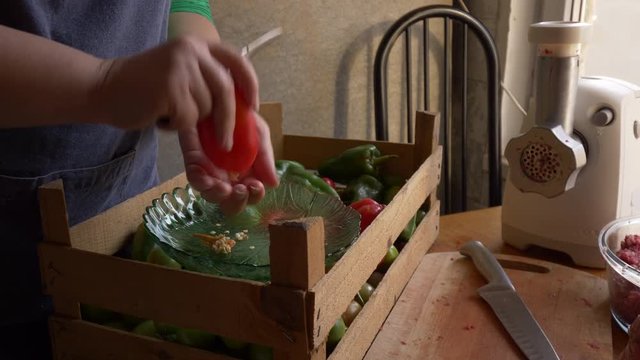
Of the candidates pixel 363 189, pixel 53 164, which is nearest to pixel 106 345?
pixel 53 164

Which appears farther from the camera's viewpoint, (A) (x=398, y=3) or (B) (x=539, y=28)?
(A) (x=398, y=3)

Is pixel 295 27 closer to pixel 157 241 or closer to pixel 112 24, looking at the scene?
pixel 112 24

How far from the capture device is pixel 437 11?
137 centimetres

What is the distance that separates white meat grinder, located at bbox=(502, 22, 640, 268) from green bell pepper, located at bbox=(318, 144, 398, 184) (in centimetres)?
20

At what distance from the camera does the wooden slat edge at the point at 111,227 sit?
0.68 metres

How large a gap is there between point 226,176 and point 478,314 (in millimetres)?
389

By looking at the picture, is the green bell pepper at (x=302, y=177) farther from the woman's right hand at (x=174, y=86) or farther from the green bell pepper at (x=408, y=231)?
the woman's right hand at (x=174, y=86)

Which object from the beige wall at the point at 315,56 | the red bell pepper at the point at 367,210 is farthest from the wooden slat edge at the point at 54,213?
the beige wall at the point at 315,56

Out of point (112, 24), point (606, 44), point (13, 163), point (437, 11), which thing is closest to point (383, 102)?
point (437, 11)

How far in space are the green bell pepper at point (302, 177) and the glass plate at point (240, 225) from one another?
35mm

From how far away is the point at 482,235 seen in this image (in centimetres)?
104

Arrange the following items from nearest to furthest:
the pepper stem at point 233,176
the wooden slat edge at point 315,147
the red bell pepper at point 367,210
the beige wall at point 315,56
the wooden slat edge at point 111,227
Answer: the pepper stem at point 233,176, the wooden slat edge at point 111,227, the red bell pepper at point 367,210, the wooden slat edge at point 315,147, the beige wall at point 315,56

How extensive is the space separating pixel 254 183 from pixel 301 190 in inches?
9.8

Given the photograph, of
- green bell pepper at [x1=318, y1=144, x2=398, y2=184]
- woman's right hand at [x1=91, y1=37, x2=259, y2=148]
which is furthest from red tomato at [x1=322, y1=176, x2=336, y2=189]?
woman's right hand at [x1=91, y1=37, x2=259, y2=148]
